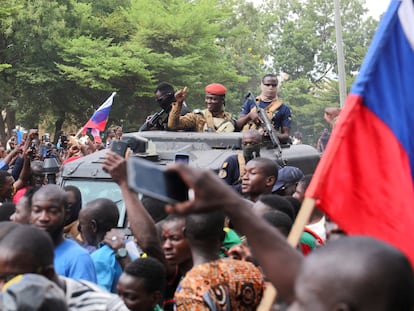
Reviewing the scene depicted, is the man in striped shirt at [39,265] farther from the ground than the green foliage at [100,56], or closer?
farther from the ground

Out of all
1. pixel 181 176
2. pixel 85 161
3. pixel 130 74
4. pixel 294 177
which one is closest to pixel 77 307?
pixel 181 176

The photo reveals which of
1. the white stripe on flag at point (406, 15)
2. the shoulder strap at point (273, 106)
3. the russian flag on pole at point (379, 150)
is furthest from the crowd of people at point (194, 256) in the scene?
the shoulder strap at point (273, 106)

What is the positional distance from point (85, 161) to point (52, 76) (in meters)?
23.7

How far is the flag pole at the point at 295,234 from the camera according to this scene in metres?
2.79

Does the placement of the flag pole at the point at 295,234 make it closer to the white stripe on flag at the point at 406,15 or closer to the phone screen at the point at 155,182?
the phone screen at the point at 155,182

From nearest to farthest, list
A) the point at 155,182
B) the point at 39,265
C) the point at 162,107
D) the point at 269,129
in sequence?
the point at 155,182, the point at 39,265, the point at 269,129, the point at 162,107

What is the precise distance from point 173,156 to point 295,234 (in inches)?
201

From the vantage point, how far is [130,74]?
30.5m

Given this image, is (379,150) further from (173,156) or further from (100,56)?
(100,56)

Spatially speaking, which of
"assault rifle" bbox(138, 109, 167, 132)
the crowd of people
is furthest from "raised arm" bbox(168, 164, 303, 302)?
Answer: "assault rifle" bbox(138, 109, 167, 132)

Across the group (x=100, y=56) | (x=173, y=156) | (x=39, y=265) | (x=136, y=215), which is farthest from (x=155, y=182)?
(x=100, y=56)

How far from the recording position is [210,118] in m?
8.94

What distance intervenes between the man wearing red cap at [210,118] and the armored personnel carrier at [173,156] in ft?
0.71

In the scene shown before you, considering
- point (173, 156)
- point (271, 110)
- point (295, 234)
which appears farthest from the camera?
point (271, 110)
